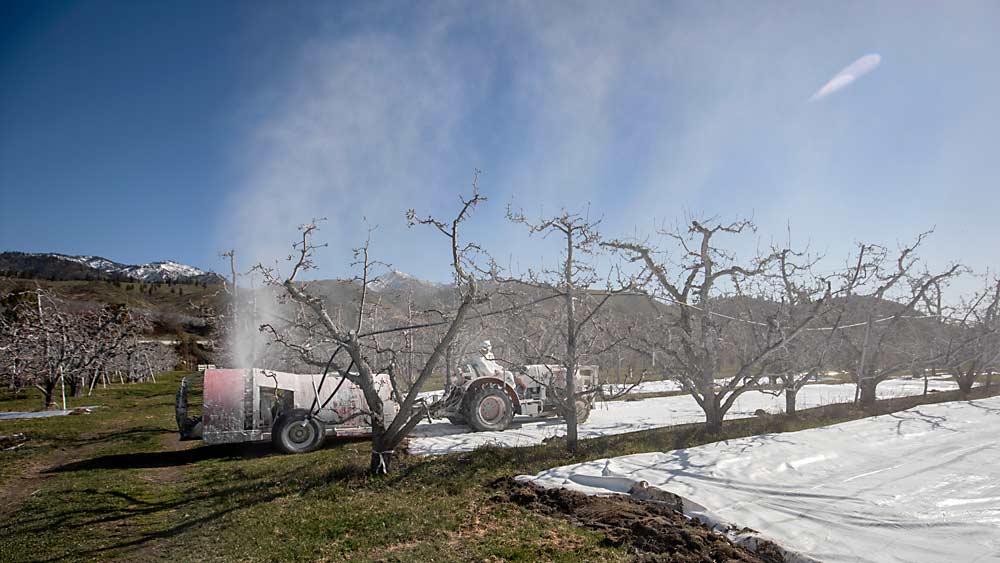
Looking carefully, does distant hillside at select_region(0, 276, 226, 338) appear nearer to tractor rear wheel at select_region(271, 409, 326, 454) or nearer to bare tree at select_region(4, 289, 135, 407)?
bare tree at select_region(4, 289, 135, 407)

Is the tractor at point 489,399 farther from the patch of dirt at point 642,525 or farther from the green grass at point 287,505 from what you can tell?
the patch of dirt at point 642,525

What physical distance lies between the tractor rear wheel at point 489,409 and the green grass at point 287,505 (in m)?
2.65

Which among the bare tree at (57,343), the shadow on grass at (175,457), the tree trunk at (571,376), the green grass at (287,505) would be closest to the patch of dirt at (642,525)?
the green grass at (287,505)

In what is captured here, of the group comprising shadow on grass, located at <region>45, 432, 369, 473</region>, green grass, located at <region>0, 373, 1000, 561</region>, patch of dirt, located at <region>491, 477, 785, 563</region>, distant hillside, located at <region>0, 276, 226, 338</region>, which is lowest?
shadow on grass, located at <region>45, 432, 369, 473</region>

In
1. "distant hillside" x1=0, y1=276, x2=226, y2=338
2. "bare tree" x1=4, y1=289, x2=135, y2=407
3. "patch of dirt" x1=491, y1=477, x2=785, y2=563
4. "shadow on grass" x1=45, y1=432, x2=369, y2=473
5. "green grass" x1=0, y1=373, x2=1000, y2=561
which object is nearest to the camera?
"patch of dirt" x1=491, y1=477, x2=785, y2=563

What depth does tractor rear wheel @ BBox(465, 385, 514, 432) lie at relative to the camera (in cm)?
1291

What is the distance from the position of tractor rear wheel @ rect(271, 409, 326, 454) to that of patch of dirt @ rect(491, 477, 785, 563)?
587cm

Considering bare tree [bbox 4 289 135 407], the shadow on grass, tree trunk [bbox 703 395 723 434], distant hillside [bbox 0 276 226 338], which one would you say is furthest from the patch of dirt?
distant hillside [bbox 0 276 226 338]

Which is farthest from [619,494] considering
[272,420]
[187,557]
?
[272,420]

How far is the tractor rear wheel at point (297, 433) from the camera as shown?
1113 cm

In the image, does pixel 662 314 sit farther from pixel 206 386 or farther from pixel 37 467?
pixel 37 467

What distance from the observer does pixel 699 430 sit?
36.6 feet

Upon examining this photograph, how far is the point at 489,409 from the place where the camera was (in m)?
13.1

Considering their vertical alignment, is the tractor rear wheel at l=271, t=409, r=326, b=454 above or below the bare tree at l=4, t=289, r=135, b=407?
below
